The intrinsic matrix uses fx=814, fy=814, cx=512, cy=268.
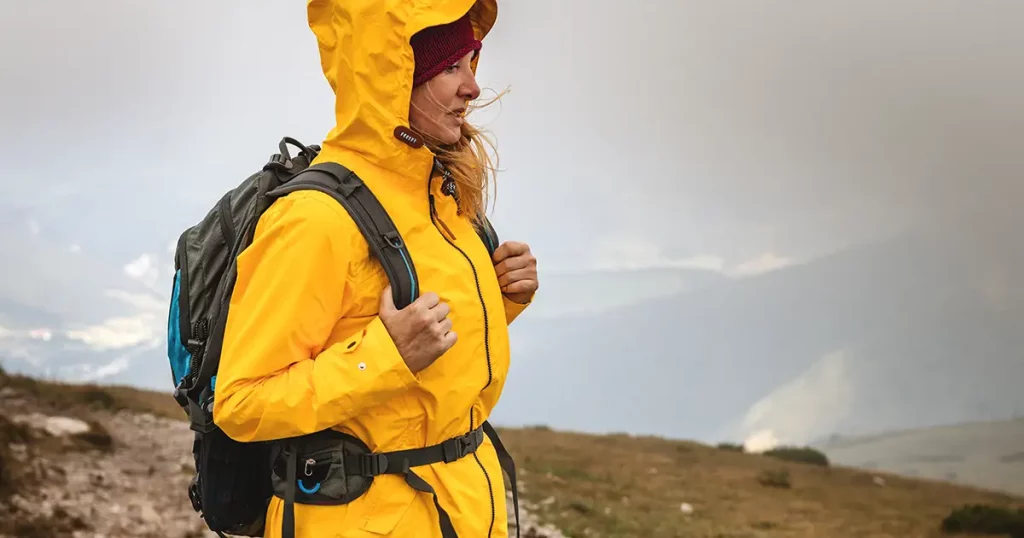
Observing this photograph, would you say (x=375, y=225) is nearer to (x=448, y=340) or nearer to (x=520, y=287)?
Result: (x=448, y=340)

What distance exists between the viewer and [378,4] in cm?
225

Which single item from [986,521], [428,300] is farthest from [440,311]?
[986,521]

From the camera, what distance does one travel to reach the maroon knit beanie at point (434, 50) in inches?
94.7

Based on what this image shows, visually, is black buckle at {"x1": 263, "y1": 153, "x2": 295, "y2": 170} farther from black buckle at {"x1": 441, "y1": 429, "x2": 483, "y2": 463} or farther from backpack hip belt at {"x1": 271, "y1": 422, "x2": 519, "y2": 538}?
black buckle at {"x1": 441, "y1": 429, "x2": 483, "y2": 463}

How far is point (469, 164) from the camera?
263cm

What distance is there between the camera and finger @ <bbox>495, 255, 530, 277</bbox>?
2754mm

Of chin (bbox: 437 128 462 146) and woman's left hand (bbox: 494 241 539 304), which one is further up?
chin (bbox: 437 128 462 146)

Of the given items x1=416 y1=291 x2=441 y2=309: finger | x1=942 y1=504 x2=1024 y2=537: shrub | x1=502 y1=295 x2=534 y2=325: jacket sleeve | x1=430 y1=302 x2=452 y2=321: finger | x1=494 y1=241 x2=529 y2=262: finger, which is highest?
x1=494 y1=241 x2=529 y2=262: finger

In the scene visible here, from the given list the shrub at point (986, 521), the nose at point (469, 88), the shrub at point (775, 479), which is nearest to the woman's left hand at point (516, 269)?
the nose at point (469, 88)

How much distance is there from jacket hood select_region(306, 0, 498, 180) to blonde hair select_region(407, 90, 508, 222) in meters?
0.15

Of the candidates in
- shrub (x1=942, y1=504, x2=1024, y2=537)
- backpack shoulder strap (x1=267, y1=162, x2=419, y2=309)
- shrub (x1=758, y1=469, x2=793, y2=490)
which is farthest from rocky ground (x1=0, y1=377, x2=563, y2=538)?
backpack shoulder strap (x1=267, y1=162, x2=419, y2=309)

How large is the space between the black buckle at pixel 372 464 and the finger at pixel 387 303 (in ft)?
1.43

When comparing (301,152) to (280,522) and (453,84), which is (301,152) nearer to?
(453,84)

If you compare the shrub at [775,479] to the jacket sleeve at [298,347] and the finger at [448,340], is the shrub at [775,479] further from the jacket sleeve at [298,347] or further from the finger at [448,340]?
the jacket sleeve at [298,347]
